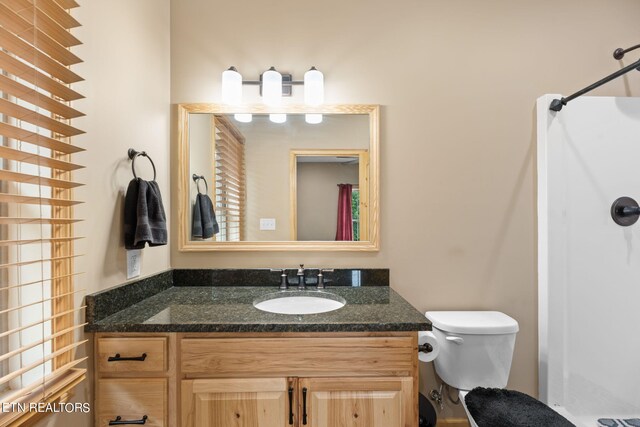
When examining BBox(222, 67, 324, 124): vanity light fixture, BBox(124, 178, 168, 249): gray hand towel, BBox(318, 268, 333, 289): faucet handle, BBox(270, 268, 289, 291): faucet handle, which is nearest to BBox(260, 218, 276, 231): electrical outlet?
BBox(270, 268, 289, 291): faucet handle

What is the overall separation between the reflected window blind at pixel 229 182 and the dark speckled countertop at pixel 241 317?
1.30 ft

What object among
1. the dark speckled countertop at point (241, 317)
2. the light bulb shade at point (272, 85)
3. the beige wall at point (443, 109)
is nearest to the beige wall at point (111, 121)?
the dark speckled countertop at point (241, 317)

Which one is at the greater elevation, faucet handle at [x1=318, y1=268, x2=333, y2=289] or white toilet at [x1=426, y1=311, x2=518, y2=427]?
faucet handle at [x1=318, y1=268, x2=333, y2=289]

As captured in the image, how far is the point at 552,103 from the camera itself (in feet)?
5.44

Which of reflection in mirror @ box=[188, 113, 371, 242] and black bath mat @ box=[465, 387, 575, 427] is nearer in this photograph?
black bath mat @ box=[465, 387, 575, 427]

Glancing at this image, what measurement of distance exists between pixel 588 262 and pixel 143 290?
2.29 meters

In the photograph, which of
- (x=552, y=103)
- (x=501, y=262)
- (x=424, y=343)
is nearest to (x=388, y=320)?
(x=424, y=343)

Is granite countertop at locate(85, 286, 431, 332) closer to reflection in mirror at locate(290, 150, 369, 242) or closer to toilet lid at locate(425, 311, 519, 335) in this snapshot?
toilet lid at locate(425, 311, 519, 335)

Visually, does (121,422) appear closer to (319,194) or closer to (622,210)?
(319,194)

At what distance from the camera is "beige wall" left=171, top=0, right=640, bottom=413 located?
5.68 ft

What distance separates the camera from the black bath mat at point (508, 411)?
1150mm

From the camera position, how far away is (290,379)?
1145 mm

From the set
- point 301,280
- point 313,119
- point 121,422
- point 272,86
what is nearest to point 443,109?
point 313,119

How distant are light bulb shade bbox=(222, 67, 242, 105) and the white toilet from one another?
1590 mm
